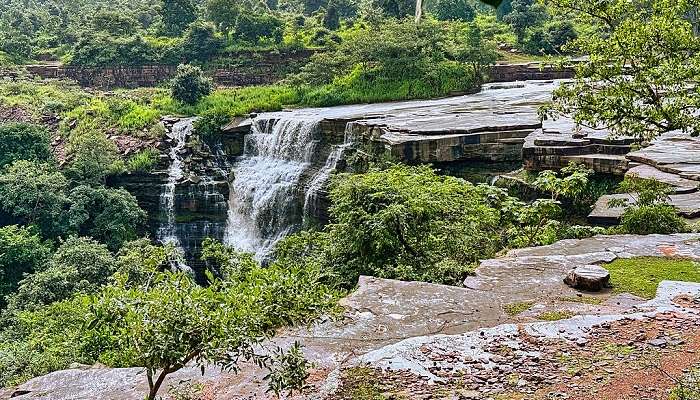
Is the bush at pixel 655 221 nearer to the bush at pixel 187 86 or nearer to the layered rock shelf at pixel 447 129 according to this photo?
the layered rock shelf at pixel 447 129

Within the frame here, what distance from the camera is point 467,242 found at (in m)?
8.87

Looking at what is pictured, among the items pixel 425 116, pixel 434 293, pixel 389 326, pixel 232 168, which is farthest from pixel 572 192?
pixel 232 168

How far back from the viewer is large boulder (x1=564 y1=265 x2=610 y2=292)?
607 cm

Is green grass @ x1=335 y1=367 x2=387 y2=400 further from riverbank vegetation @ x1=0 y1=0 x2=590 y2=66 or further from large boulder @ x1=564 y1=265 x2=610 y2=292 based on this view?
riverbank vegetation @ x1=0 y1=0 x2=590 y2=66

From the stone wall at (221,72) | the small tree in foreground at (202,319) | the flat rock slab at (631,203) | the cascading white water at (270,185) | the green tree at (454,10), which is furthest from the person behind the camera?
the green tree at (454,10)

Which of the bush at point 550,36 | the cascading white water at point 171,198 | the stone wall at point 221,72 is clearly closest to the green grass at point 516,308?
the cascading white water at point 171,198

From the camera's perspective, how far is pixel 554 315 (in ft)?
18.0

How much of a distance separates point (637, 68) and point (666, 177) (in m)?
4.47

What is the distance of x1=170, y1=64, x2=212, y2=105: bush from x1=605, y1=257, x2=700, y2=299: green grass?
2252 cm

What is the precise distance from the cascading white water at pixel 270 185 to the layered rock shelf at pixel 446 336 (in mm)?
11522

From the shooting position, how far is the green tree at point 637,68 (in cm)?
618

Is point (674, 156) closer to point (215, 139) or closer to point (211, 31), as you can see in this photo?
point (215, 139)

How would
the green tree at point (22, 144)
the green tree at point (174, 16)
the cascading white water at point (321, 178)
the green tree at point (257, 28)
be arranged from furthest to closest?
the green tree at point (174, 16)
the green tree at point (257, 28)
the green tree at point (22, 144)
the cascading white water at point (321, 178)

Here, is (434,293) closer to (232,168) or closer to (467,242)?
(467,242)
